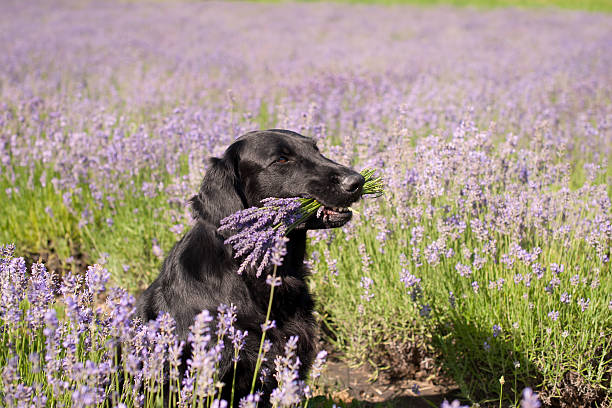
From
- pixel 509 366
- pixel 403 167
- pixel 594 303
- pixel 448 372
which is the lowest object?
pixel 448 372

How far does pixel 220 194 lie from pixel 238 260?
0.31m

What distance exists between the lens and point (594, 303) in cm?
248

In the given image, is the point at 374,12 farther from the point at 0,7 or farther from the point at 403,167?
the point at 403,167

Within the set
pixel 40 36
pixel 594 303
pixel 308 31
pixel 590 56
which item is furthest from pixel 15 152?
pixel 308 31

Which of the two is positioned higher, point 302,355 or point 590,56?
point 590,56

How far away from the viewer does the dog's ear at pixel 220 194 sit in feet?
7.72

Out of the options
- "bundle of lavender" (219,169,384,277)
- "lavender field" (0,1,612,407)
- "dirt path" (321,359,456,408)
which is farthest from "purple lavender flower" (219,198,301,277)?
"dirt path" (321,359,456,408)

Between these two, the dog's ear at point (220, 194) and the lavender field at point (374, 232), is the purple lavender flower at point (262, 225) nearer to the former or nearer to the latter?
the dog's ear at point (220, 194)

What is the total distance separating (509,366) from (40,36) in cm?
1371

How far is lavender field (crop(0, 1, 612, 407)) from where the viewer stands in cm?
177

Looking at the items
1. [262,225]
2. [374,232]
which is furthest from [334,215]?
[374,232]


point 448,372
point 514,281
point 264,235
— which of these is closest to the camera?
point 264,235

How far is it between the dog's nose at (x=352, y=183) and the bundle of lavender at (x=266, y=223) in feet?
0.49

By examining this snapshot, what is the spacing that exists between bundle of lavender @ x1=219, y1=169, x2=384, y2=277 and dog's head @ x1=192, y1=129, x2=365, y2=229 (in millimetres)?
78
